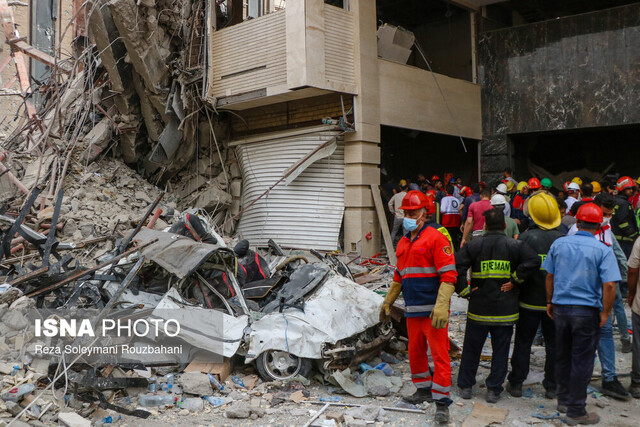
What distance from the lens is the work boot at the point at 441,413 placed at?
4.30 metres

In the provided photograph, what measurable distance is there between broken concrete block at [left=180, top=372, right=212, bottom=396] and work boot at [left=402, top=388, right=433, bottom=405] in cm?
181

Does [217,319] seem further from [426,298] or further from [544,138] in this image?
[544,138]

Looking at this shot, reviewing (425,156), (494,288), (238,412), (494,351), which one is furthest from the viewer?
(425,156)

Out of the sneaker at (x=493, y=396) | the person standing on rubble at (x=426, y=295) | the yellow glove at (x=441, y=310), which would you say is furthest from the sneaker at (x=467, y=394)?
the yellow glove at (x=441, y=310)

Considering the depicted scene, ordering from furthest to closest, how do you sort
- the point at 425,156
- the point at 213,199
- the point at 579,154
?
the point at 425,156 → the point at 579,154 → the point at 213,199

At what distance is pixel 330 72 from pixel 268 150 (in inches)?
90.6

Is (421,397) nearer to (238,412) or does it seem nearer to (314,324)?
(314,324)

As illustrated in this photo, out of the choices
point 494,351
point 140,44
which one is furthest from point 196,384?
point 140,44

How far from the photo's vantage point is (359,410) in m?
4.58

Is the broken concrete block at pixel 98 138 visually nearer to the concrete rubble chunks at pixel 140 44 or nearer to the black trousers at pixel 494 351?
the concrete rubble chunks at pixel 140 44

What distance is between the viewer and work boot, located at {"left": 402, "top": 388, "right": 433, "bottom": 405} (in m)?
4.72

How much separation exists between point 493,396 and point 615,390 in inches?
43.2

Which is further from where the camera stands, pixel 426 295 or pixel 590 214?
pixel 426 295

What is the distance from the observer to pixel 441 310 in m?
4.25
